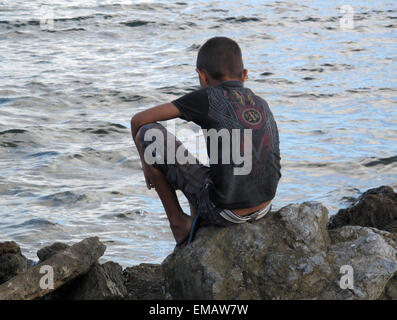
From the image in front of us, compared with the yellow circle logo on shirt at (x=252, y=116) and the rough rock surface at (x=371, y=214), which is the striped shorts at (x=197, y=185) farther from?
the rough rock surface at (x=371, y=214)

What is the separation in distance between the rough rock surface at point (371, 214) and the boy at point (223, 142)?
183 cm

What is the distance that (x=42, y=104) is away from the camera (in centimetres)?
1258

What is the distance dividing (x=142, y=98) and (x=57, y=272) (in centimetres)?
889

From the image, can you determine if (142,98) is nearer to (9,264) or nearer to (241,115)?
(9,264)

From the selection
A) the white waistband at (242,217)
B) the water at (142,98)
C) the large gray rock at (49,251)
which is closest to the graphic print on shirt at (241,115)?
the white waistband at (242,217)

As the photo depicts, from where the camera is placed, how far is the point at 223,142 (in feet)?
13.3

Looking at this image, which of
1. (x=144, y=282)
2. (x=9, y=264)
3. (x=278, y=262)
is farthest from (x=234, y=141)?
(x=9, y=264)

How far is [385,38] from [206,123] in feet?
47.8

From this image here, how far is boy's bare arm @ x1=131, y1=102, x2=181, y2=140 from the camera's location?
13.5 ft

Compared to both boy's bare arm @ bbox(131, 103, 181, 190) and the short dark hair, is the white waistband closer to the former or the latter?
boy's bare arm @ bbox(131, 103, 181, 190)

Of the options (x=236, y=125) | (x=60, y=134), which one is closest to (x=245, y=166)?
(x=236, y=125)

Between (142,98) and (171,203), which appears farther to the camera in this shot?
(142,98)

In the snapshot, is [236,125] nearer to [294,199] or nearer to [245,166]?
[245,166]

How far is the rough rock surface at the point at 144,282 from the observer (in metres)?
4.63
